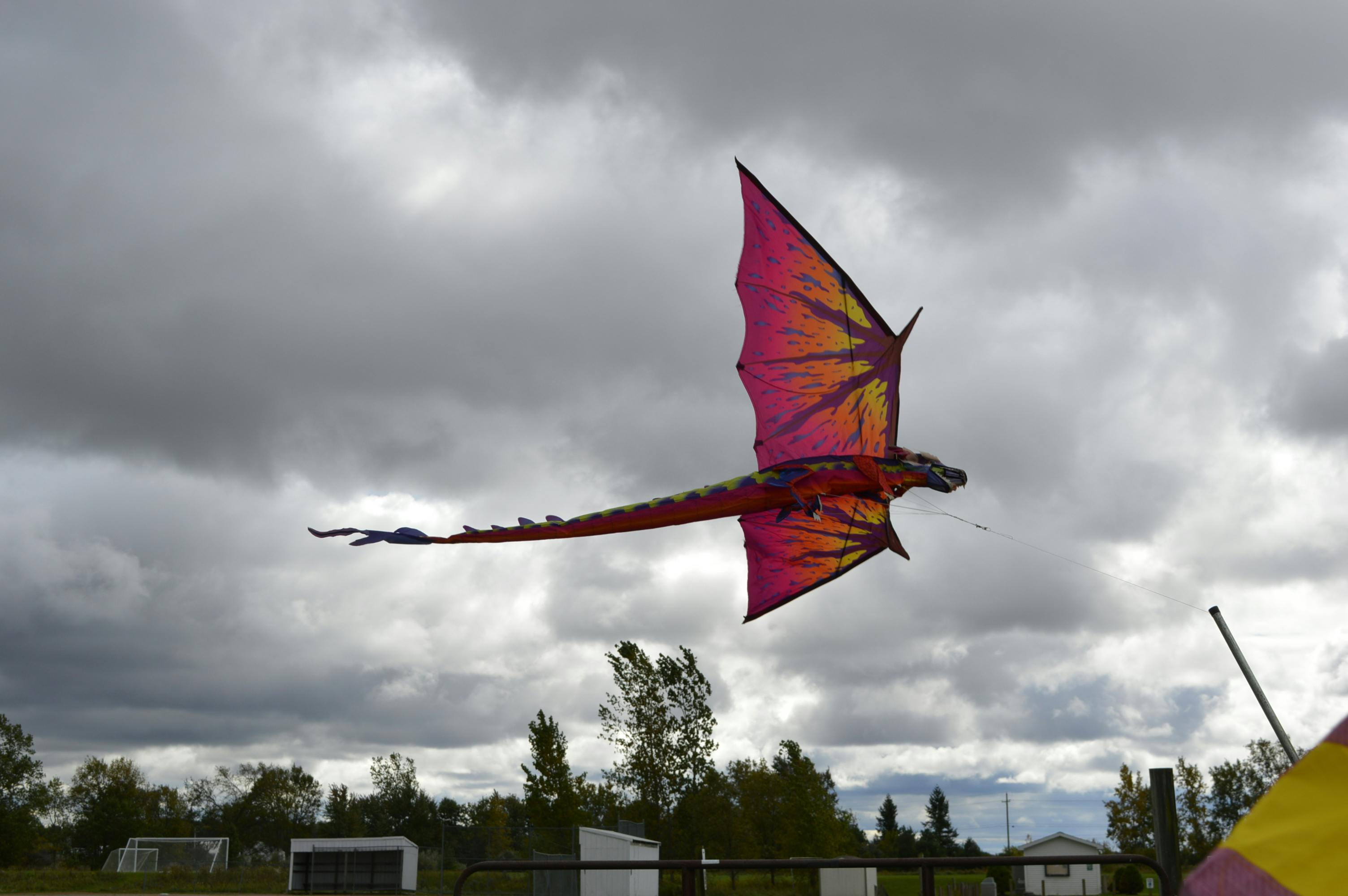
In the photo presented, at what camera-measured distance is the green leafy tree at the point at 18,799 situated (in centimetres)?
5012

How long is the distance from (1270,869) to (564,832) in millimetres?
25576

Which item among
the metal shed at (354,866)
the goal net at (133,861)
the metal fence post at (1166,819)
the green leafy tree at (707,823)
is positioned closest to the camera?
the metal fence post at (1166,819)

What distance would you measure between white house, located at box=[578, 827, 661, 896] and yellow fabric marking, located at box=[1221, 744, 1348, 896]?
21.6 m

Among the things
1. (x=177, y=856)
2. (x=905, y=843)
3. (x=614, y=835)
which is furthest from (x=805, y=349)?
→ (x=905, y=843)

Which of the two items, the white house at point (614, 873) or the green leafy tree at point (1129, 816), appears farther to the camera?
the green leafy tree at point (1129, 816)

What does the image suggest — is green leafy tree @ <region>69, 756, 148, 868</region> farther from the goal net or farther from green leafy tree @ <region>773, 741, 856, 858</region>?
green leafy tree @ <region>773, 741, 856, 858</region>

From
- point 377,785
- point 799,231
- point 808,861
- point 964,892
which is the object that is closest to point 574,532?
point 799,231

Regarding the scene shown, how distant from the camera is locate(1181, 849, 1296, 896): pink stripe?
157cm

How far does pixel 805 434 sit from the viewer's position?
10336 mm

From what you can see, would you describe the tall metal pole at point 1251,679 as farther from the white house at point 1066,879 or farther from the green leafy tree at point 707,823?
the white house at point 1066,879

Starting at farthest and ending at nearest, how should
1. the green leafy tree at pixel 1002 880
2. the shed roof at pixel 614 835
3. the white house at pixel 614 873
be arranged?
the green leafy tree at pixel 1002 880 → the shed roof at pixel 614 835 → the white house at pixel 614 873

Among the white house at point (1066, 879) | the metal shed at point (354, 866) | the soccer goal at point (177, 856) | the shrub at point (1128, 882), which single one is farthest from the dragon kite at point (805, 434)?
the white house at point (1066, 879)

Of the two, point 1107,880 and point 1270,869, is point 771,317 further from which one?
point 1107,880

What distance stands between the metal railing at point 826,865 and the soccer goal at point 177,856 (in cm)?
2989
